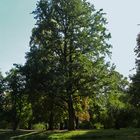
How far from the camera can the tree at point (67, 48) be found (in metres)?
50.4

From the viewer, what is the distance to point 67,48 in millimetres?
53781

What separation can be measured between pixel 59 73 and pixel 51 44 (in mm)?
4940

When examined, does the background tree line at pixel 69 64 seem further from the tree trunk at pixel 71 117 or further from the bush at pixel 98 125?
the bush at pixel 98 125

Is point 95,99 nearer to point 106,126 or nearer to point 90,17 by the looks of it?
point 90,17

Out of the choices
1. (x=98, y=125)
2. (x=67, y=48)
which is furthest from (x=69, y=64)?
(x=98, y=125)

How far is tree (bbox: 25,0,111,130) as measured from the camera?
50.4m

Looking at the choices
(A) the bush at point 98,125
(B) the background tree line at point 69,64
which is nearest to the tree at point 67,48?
(B) the background tree line at point 69,64

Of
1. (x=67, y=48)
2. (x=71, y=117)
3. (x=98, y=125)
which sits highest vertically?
(x=67, y=48)

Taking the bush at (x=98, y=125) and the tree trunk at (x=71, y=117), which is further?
the bush at (x=98, y=125)

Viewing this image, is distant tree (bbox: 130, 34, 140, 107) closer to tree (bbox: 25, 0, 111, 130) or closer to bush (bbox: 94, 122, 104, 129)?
tree (bbox: 25, 0, 111, 130)

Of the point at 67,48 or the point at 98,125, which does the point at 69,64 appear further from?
the point at 98,125

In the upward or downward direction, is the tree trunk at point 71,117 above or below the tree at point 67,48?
below

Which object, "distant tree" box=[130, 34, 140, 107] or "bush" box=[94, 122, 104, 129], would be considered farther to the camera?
"bush" box=[94, 122, 104, 129]

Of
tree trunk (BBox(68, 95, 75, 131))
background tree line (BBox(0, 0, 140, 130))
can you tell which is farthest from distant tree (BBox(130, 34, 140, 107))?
tree trunk (BBox(68, 95, 75, 131))
